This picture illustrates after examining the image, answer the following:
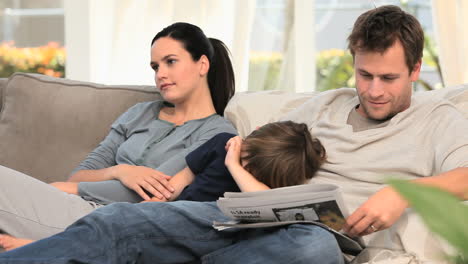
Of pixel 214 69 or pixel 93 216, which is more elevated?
pixel 214 69

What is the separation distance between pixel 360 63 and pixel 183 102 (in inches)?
29.3

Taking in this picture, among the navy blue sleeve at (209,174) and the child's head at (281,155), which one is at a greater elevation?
the child's head at (281,155)

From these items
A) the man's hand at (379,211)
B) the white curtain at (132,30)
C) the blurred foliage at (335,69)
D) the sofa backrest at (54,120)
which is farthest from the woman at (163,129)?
the blurred foliage at (335,69)

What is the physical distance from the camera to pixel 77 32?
3828 millimetres

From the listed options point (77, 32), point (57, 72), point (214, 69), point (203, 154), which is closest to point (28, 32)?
point (57, 72)

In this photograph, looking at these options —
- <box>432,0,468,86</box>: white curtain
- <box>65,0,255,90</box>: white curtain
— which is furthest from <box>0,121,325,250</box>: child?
<box>432,0,468,86</box>: white curtain

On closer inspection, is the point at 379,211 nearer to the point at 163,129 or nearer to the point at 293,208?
the point at 293,208

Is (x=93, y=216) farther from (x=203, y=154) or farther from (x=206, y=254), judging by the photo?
(x=203, y=154)

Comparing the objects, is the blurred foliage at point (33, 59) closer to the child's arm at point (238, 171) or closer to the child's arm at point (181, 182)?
the child's arm at point (181, 182)

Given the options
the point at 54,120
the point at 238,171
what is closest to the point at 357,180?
the point at 238,171

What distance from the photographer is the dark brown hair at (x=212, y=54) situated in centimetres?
215

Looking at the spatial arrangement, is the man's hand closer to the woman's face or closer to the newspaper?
the newspaper

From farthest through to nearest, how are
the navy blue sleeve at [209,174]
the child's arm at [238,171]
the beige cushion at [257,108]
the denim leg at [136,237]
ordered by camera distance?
the beige cushion at [257,108], the navy blue sleeve at [209,174], the child's arm at [238,171], the denim leg at [136,237]

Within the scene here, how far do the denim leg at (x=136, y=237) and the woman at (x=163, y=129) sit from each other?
0.32 meters
